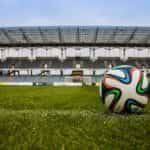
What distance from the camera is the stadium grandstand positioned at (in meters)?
87.3

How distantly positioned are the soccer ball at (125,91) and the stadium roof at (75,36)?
2645 inches

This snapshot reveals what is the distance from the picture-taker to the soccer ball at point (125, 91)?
11766 mm

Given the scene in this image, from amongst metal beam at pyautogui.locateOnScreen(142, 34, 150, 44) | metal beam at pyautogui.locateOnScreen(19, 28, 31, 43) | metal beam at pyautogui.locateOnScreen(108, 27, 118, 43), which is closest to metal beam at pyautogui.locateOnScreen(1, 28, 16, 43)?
metal beam at pyautogui.locateOnScreen(19, 28, 31, 43)

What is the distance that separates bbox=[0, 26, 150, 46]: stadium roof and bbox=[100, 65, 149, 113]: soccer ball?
67.2 metres

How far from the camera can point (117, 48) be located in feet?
305

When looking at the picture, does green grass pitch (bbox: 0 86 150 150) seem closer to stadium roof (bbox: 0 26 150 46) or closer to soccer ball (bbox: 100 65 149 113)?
soccer ball (bbox: 100 65 149 113)

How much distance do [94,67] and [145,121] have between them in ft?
263

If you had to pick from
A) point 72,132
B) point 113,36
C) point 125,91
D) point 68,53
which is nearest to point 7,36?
point 68,53

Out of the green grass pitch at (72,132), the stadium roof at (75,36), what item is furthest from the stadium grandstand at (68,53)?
the green grass pitch at (72,132)

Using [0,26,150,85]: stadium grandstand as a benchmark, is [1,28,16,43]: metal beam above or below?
above

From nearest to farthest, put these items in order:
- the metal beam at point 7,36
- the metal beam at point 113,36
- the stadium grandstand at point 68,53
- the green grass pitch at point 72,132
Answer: the green grass pitch at point 72,132
the metal beam at point 113,36
the metal beam at point 7,36
the stadium grandstand at point 68,53

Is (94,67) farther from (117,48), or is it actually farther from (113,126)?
(113,126)

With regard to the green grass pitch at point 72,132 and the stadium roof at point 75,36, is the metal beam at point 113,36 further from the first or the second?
the green grass pitch at point 72,132

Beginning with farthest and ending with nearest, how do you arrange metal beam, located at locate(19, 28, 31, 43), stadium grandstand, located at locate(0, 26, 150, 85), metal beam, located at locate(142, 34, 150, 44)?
stadium grandstand, located at locate(0, 26, 150, 85)
metal beam, located at locate(142, 34, 150, 44)
metal beam, located at locate(19, 28, 31, 43)
